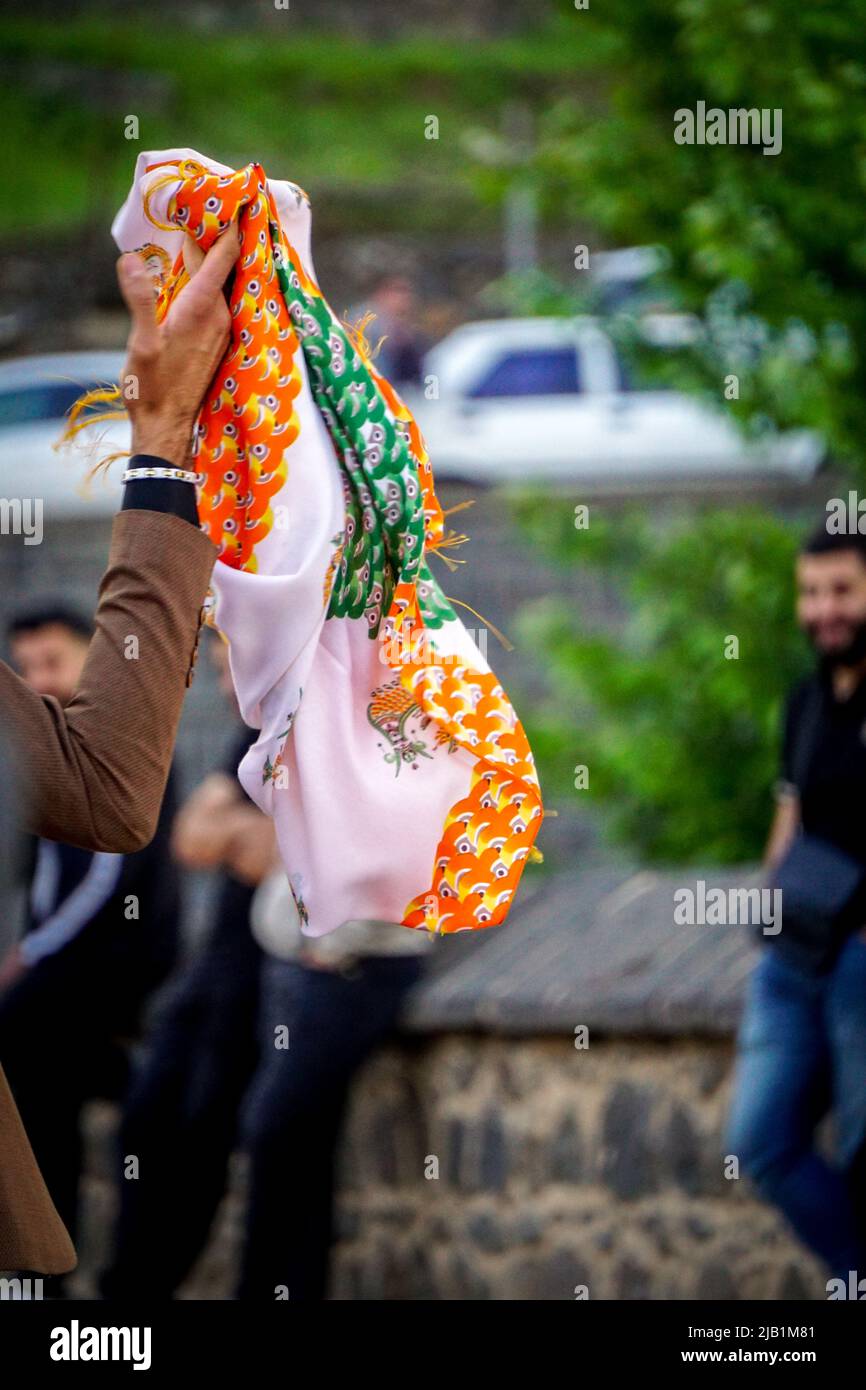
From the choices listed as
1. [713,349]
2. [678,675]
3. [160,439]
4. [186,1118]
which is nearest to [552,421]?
[678,675]

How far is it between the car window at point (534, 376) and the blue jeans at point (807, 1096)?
10.7 m

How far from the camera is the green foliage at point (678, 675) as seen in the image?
6594 millimetres

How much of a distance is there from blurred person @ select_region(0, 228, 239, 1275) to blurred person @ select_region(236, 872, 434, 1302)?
8.48 feet

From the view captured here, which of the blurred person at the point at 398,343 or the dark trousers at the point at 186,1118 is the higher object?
the blurred person at the point at 398,343

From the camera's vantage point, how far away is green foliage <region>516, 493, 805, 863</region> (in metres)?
6.59

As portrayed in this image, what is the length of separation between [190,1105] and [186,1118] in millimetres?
40

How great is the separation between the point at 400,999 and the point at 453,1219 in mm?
610

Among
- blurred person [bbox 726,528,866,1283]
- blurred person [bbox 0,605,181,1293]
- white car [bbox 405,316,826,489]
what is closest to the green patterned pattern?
blurred person [bbox 726,528,866,1283]

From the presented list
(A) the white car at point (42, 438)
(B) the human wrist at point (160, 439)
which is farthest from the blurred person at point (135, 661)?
(A) the white car at point (42, 438)

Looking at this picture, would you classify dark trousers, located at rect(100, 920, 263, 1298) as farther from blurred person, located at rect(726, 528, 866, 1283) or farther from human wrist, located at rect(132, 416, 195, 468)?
human wrist, located at rect(132, 416, 195, 468)

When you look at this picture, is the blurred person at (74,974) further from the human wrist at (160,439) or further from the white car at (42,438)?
the white car at (42,438)
